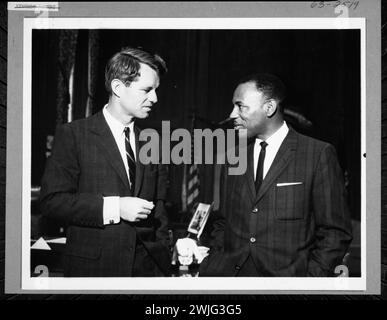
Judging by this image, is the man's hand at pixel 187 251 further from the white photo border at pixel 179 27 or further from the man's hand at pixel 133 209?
the man's hand at pixel 133 209

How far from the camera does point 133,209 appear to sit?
8.48ft

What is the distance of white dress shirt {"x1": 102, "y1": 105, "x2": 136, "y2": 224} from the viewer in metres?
2.57

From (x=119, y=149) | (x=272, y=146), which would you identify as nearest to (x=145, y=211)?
(x=119, y=149)

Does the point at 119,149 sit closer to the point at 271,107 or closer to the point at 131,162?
the point at 131,162

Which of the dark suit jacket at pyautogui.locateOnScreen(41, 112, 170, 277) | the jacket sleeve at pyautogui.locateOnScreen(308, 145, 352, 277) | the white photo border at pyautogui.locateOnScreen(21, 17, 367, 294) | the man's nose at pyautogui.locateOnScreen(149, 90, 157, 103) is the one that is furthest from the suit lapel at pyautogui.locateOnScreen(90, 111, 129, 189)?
the jacket sleeve at pyautogui.locateOnScreen(308, 145, 352, 277)

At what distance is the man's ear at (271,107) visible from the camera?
103 inches

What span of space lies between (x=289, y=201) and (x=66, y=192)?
1.40m

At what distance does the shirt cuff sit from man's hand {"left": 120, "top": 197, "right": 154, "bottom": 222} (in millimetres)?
31

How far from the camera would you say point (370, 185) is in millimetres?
2637

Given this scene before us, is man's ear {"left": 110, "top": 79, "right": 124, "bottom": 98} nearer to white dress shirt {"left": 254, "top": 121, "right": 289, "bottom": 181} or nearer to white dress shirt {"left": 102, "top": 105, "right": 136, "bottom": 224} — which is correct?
white dress shirt {"left": 102, "top": 105, "right": 136, "bottom": 224}

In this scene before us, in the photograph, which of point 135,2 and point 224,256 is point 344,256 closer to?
point 224,256

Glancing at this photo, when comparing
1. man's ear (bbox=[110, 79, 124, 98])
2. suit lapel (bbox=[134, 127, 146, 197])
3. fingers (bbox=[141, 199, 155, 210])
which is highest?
man's ear (bbox=[110, 79, 124, 98])
